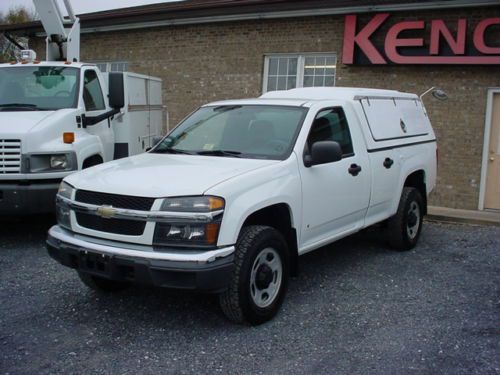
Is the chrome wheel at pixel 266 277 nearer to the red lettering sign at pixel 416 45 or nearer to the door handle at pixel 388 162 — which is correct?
the door handle at pixel 388 162

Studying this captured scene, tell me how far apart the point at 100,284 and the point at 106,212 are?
111 cm

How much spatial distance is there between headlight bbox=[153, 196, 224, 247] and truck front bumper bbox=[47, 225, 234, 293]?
0.08m

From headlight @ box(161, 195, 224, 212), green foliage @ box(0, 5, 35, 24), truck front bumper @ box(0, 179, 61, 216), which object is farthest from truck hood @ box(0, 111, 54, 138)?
green foliage @ box(0, 5, 35, 24)

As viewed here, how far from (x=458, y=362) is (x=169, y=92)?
10.4m

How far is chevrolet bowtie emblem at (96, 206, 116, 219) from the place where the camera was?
415 centimetres

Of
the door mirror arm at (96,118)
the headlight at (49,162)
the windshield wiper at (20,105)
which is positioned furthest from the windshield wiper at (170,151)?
the windshield wiper at (20,105)

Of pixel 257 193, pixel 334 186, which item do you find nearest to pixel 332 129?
pixel 334 186

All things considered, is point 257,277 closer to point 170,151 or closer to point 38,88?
point 170,151

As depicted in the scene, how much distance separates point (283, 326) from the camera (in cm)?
448

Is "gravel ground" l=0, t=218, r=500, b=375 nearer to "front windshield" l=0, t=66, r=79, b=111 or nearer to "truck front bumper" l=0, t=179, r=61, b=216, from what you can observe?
"truck front bumper" l=0, t=179, r=61, b=216

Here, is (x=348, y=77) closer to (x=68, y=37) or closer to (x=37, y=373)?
(x=68, y=37)

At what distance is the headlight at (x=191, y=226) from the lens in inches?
155

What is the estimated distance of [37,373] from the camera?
3.65m

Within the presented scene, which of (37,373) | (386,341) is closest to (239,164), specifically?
(386,341)
